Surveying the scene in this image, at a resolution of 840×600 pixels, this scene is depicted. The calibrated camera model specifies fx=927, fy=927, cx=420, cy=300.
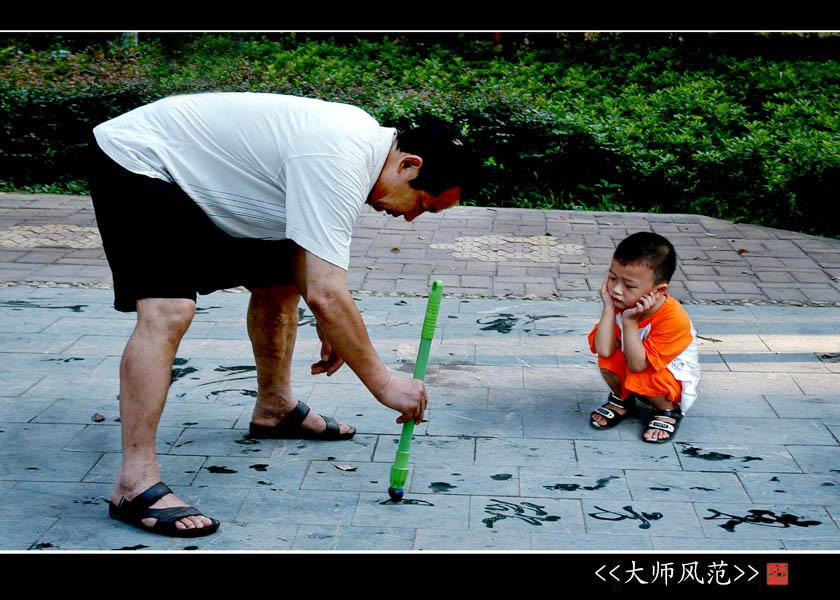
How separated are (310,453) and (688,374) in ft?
4.74

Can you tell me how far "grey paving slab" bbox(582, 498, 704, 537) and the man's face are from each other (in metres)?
1.04

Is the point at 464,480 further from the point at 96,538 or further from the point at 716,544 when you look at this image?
the point at 96,538

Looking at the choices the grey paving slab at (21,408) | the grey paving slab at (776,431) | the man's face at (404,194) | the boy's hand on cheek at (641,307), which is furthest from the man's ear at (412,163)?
the grey paving slab at (21,408)

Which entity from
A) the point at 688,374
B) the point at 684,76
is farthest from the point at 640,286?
the point at 684,76

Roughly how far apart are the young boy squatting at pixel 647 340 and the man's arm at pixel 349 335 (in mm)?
1029

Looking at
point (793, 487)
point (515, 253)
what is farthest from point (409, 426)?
point (515, 253)

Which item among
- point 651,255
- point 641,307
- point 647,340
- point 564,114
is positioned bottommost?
point 647,340

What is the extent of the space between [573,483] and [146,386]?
1.39 meters

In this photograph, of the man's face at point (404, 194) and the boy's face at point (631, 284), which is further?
the boy's face at point (631, 284)

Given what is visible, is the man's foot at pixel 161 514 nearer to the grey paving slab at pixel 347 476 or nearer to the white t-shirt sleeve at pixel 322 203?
the grey paving slab at pixel 347 476

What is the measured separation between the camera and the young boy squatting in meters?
3.40

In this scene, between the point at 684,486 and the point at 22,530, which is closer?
the point at 22,530

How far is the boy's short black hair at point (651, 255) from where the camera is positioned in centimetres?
339

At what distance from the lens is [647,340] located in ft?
11.5
